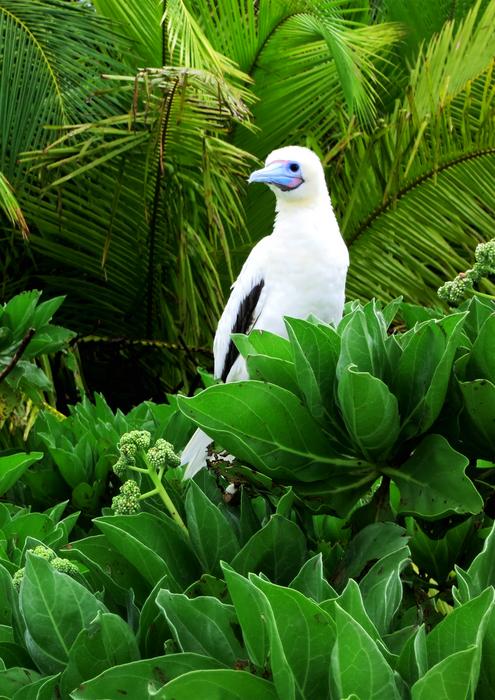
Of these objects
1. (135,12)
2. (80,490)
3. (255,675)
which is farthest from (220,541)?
(135,12)

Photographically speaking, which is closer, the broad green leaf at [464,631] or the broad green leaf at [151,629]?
the broad green leaf at [464,631]

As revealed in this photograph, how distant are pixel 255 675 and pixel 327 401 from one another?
433 millimetres

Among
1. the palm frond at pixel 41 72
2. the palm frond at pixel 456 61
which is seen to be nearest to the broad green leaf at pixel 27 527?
the palm frond at pixel 41 72

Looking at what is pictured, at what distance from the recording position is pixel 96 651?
1.08 meters

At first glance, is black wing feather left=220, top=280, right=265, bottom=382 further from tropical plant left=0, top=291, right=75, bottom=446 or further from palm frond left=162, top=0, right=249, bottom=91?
palm frond left=162, top=0, right=249, bottom=91

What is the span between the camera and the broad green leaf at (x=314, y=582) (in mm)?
1108

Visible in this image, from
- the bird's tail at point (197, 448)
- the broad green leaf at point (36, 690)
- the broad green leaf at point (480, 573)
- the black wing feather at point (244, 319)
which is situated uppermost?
the broad green leaf at point (480, 573)

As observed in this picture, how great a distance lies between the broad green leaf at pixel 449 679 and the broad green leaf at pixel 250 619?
0.56 feet

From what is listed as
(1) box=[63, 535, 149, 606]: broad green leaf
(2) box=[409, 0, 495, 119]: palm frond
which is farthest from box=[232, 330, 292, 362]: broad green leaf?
(2) box=[409, 0, 495, 119]: palm frond

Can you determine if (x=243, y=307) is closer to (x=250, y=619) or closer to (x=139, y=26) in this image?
(x=139, y=26)

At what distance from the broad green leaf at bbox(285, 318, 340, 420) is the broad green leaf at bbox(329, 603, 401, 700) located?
0.41 metres

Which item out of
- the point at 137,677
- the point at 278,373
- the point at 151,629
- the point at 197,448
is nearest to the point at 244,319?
the point at 197,448

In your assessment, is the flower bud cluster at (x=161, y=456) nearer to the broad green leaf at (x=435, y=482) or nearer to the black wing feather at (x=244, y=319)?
the broad green leaf at (x=435, y=482)

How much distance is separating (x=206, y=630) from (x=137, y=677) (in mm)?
92
